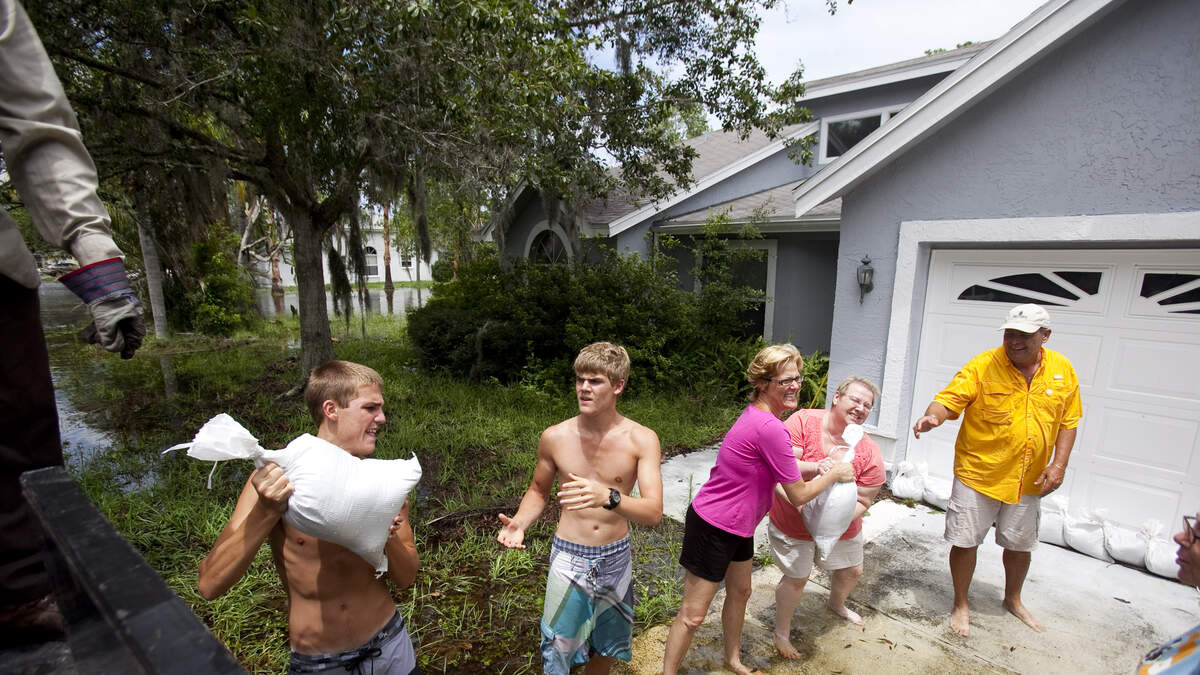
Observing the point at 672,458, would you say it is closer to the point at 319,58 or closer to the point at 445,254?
the point at 319,58

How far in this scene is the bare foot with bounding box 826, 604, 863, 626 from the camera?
3.27 metres

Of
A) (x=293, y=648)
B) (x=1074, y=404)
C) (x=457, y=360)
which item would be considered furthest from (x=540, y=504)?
(x=457, y=360)

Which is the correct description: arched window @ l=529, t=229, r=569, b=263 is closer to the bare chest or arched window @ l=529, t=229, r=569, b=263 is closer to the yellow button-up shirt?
the yellow button-up shirt

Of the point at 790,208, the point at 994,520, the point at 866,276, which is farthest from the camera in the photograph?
the point at 790,208

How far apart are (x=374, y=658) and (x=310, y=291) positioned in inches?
294

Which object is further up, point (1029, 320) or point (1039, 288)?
point (1039, 288)

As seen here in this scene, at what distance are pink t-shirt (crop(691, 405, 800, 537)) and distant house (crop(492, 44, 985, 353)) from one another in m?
6.06

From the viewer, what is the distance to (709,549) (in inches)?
99.9

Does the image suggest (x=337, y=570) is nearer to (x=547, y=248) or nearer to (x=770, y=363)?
(x=770, y=363)

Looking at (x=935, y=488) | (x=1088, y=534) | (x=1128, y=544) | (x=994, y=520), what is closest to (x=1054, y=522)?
(x=1088, y=534)

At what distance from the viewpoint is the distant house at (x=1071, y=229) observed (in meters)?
3.76

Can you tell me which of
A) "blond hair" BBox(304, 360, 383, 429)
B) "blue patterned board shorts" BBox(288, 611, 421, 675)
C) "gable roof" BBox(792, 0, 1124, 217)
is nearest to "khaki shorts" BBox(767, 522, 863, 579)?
"blue patterned board shorts" BBox(288, 611, 421, 675)

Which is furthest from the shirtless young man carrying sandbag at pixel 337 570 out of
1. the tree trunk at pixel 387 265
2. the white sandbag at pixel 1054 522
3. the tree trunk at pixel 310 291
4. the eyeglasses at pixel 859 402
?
the tree trunk at pixel 387 265

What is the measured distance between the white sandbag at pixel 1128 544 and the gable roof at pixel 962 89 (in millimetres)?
3336
